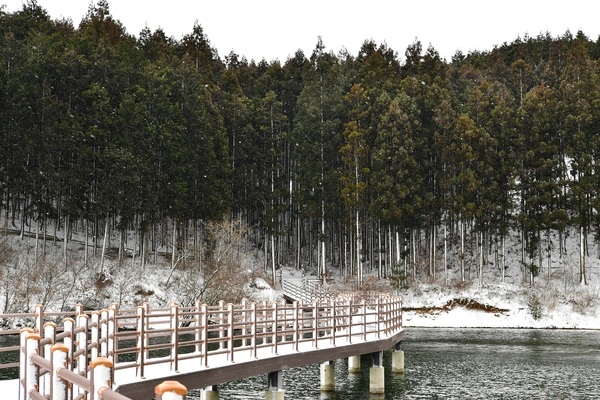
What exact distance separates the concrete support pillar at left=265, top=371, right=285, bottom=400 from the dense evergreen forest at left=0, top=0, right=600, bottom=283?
1285 inches

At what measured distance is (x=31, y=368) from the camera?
5.98 metres

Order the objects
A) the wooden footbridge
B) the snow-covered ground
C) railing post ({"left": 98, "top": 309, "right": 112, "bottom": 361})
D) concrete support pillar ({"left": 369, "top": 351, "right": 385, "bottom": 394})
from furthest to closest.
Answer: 1. the snow-covered ground
2. concrete support pillar ({"left": 369, "top": 351, "right": 385, "bottom": 394})
3. railing post ({"left": 98, "top": 309, "right": 112, "bottom": 361})
4. the wooden footbridge

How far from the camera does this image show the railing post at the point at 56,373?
5.04 metres

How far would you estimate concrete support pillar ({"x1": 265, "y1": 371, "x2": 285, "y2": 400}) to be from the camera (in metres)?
17.9

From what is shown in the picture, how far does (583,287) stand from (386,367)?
29661 millimetres

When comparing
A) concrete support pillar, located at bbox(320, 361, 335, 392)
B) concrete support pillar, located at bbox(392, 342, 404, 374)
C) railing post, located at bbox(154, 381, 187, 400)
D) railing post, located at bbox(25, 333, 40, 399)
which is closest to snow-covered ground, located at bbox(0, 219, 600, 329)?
concrete support pillar, located at bbox(392, 342, 404, 374)

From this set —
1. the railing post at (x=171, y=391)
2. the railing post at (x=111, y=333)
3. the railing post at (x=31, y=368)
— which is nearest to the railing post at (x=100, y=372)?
the railing post at (x=171, y=391)

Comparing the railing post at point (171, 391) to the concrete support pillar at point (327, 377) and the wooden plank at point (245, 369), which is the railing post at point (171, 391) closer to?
the wooden plank at point (245, 369)

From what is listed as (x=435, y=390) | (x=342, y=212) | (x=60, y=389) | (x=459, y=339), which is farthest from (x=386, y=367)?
(x=342, y=212)

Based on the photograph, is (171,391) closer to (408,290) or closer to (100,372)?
(100,372)

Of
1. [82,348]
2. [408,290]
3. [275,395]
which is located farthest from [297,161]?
[82,348]

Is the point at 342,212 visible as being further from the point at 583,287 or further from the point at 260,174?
the point at 583,287

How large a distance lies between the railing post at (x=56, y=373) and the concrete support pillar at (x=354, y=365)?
24.0 m

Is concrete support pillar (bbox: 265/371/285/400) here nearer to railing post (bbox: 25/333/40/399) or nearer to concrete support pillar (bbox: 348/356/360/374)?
concrete support pillar (bbox: 348/356/360/374)
